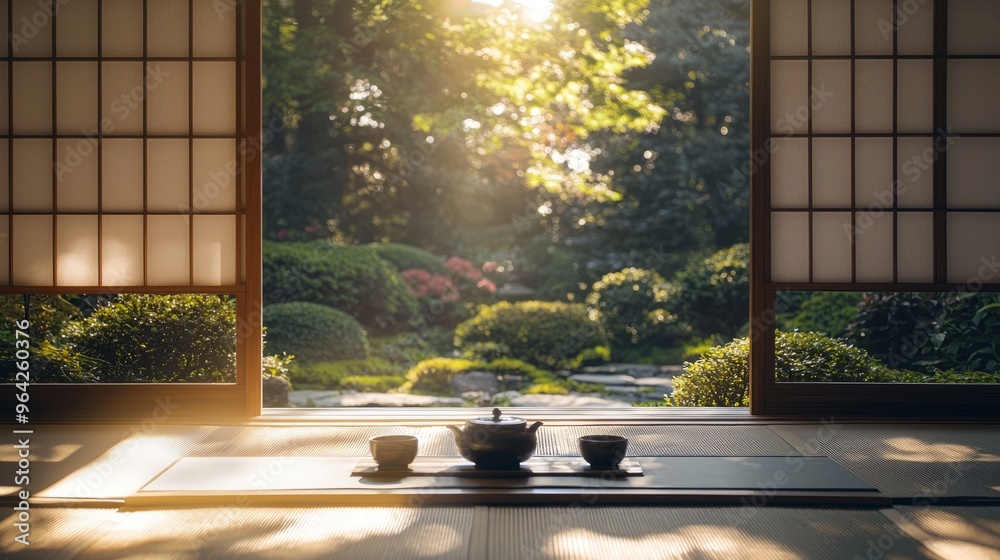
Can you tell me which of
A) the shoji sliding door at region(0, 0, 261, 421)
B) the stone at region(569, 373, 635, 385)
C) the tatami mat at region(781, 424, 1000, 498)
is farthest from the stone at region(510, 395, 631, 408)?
the shoji sliding door at region(0, 0, 261, 421)

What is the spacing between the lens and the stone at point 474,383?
24.5 feet

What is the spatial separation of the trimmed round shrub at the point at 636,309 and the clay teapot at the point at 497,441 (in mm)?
6892

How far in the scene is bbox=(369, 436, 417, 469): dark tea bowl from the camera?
106 inches

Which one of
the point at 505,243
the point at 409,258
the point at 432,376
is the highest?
the point at 505,243

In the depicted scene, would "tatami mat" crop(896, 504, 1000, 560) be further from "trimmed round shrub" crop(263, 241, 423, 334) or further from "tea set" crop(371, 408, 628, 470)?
"trimmed round shrub" crop(263, 241, 423, 334)

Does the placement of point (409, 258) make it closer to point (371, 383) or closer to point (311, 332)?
point (311, 332)

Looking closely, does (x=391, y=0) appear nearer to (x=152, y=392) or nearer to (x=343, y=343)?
(x=343, y=343)

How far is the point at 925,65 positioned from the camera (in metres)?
4.13

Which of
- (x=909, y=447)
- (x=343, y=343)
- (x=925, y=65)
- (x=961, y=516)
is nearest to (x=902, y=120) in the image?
(x=925, y=65)

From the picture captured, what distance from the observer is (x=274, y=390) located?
538 cm

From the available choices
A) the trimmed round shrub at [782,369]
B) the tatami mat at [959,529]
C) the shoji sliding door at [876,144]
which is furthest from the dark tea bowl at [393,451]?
the trimmed round shrub at [782,369]

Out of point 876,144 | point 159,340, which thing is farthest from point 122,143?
point 876,144

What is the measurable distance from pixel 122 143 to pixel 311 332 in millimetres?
3658

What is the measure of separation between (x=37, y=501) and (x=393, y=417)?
1582 mm
